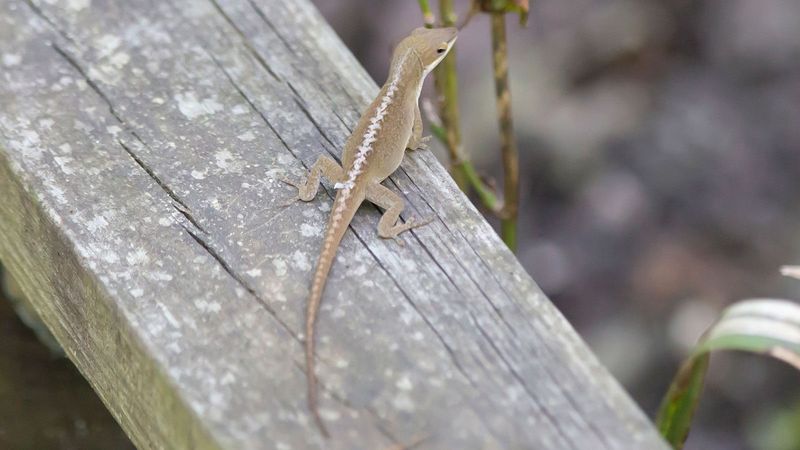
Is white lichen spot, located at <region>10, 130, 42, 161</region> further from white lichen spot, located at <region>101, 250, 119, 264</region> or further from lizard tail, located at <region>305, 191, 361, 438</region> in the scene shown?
lizard tail, located at <region>305, 191, 361, 438</region>

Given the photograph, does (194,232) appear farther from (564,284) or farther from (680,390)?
(564,284)

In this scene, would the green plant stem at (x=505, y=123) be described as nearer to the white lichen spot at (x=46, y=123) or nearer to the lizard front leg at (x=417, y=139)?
the lizard front leg at (x=417, y=139)

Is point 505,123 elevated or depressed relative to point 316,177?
depressed

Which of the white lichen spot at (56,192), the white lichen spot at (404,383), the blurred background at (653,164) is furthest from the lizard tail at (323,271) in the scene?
the blurred background at (653,164)

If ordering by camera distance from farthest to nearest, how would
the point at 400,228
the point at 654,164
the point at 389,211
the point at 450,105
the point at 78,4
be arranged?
1. the point at 654,164
2. the point at 450,105
3. the point at 78,4
4. the point at 389,211
5. the point at 400,228

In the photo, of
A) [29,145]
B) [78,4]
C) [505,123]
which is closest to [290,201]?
[29,145]

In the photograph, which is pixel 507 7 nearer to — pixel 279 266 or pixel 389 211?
pixel 389 211
